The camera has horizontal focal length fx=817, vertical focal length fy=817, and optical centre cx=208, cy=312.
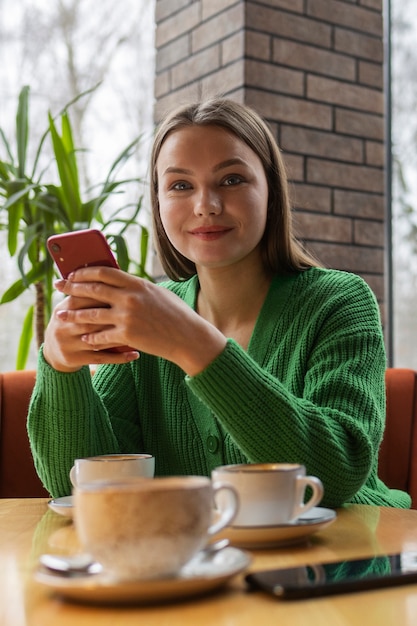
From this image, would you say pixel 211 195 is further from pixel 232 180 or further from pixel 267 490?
pixel 267 490

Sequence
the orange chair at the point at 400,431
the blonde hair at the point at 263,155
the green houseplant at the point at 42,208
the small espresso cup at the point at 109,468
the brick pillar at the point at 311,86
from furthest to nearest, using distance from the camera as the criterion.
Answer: the brick pillar at the point at 311,86 < the green houseplant at the point at 42,208 < the orange chair at the point at 400,431 < the blonde hair at the point at 263,155 < the small espresso cup at the point at 109,468

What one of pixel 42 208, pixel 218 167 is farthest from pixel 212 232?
pixel 42 208

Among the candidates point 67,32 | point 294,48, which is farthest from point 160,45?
point 294,48

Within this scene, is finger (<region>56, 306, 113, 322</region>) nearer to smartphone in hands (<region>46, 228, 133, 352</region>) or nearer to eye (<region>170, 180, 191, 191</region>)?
smartphone in hands (<region>46, 228, 133, 352</region>)

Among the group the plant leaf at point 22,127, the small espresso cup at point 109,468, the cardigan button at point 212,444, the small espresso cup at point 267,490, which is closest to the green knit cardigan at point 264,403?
the cardigan button at point 212,444

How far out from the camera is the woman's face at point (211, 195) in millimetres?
1429

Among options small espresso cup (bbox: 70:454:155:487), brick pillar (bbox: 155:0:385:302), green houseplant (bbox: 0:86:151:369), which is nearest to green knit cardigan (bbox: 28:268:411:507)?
small espresso cup (bbox: 70:454:155:487)

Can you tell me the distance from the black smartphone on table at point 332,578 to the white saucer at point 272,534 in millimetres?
84

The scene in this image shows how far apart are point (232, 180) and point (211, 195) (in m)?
0.06

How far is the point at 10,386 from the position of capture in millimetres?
1825

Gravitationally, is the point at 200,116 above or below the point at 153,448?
above

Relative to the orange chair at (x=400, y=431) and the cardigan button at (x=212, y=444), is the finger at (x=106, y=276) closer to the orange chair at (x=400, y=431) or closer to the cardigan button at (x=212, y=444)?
the cardigan button at (x=212, y=444)

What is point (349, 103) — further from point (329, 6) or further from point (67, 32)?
point (67, 32)

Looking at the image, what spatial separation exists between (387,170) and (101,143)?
109cm
